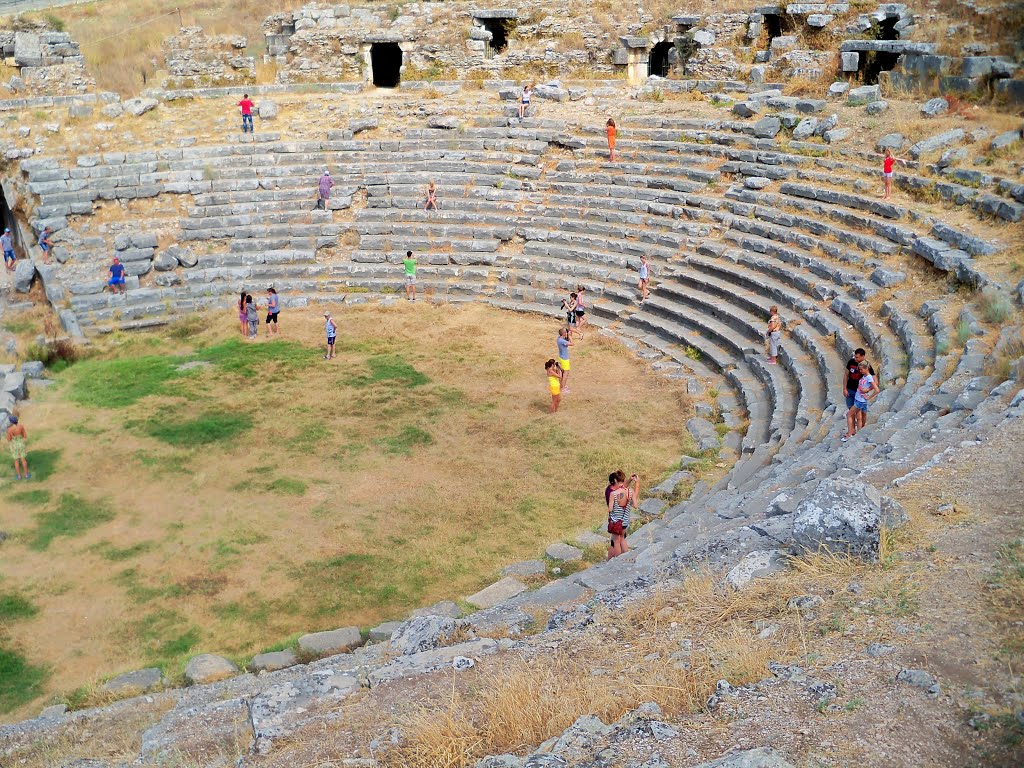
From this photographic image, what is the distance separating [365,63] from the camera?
28953 mm

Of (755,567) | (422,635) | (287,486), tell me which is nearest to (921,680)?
(755,567)

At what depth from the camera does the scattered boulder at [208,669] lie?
408 inches

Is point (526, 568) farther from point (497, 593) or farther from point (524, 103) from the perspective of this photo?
point (524, 103)

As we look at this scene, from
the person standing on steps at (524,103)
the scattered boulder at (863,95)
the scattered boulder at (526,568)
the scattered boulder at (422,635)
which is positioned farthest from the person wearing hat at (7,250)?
the scattered boulder at (863,95)

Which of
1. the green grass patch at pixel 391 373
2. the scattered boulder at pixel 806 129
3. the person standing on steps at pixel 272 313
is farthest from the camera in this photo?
the scattered boulder at pixel 806 129

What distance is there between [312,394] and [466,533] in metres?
5.59

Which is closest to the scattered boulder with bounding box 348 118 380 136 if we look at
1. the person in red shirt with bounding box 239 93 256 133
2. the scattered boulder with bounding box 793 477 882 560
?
the person in red shirt with bounding box 239 93 256 133

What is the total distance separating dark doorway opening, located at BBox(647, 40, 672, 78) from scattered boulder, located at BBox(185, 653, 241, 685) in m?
22.2

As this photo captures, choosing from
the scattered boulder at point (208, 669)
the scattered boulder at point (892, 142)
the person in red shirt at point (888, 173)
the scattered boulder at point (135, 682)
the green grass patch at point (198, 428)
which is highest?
the scattered boulder at point (892, 142)

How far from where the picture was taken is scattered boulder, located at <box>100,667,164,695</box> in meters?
10.2

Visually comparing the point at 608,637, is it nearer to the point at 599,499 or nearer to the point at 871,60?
the point at 599,499

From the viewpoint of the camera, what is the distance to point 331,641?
35.5 feet

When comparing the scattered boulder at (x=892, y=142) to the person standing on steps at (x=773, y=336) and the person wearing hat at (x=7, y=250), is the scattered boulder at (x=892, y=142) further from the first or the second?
the person wearing hat at (x=7, y=250)

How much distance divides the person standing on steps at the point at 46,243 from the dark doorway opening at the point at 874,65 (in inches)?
757
